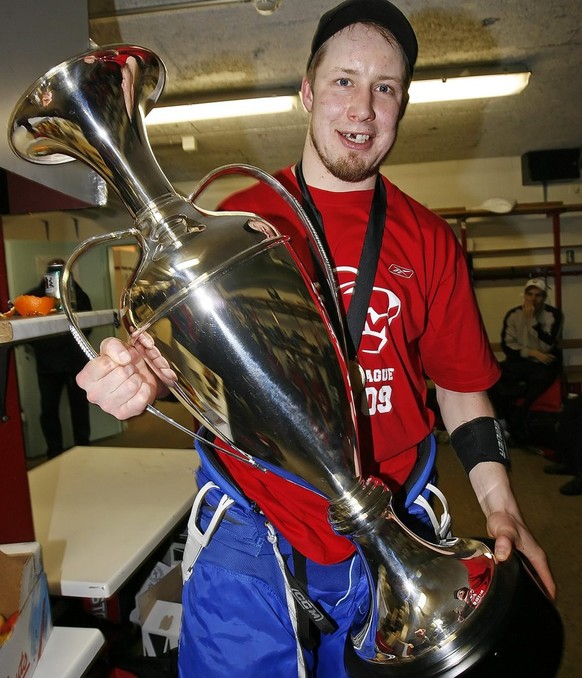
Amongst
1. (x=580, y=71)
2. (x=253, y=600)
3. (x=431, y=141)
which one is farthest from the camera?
(x=431, y=141)

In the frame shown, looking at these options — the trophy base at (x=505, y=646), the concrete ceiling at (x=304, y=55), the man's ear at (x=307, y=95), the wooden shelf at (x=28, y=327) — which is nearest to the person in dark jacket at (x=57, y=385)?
the concrete ceiling at (x=304, y=55)

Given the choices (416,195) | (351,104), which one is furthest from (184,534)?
(416,195)

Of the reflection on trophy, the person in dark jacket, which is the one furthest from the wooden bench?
the reflection on trophy

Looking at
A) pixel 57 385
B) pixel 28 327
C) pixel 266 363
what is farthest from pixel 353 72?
pixel 57 385

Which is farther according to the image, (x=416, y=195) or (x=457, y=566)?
(x=416, y=195)

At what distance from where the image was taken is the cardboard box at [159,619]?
153 cm

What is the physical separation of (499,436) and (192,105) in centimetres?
363

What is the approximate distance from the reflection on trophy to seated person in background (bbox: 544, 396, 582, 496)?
343cm

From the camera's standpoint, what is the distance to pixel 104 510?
4.94 feet

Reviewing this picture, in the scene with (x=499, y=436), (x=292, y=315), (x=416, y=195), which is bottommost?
(x=499, y=436)

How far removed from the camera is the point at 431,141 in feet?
17.3

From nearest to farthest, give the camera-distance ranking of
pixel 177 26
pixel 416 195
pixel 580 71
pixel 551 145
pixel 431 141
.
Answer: pixel 177 26 → pixel 580 71 → pixel 431 141 → pixel 551 145 → pixel 416 195

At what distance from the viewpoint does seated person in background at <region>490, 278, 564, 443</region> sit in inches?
178

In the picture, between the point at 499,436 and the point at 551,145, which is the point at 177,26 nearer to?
the point at 499,436
